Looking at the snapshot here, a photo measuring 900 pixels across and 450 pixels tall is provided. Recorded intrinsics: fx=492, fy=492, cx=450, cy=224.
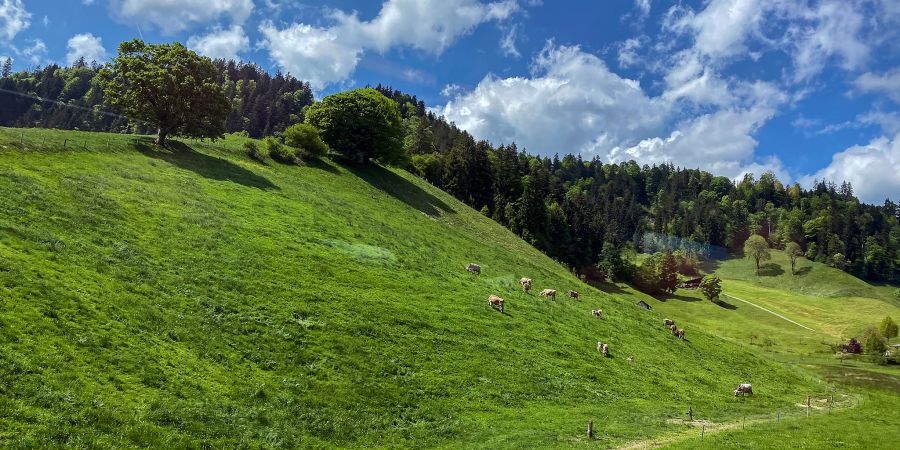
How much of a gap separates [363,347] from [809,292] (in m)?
202

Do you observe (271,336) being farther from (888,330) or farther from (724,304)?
(724,304)

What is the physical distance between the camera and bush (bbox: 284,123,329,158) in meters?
83.6

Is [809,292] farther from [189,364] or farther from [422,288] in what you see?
Answer: [189,364]

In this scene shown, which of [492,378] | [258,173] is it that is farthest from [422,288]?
[258,173]

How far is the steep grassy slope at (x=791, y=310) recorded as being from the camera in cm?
9769

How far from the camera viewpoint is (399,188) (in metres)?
87.6

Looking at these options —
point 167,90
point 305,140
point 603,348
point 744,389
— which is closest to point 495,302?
point 603,348

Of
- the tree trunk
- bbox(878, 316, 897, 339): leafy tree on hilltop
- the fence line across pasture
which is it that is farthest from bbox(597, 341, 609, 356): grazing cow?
bbox(878, 316, 897, 339): leafy tree on hilltop

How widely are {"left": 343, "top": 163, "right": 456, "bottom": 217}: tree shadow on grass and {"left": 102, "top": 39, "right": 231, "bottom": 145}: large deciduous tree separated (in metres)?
26.2

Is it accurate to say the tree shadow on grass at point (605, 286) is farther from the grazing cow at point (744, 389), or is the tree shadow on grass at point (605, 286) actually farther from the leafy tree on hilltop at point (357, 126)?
the grazing cow at point (744, 389)

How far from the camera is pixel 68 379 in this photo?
17.6 m

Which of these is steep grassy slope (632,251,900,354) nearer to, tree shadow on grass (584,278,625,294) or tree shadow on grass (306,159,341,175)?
tree shadow on grass (584,278,625,294)

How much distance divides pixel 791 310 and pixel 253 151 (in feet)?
467

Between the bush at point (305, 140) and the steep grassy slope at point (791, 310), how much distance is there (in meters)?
Result: 79.8
